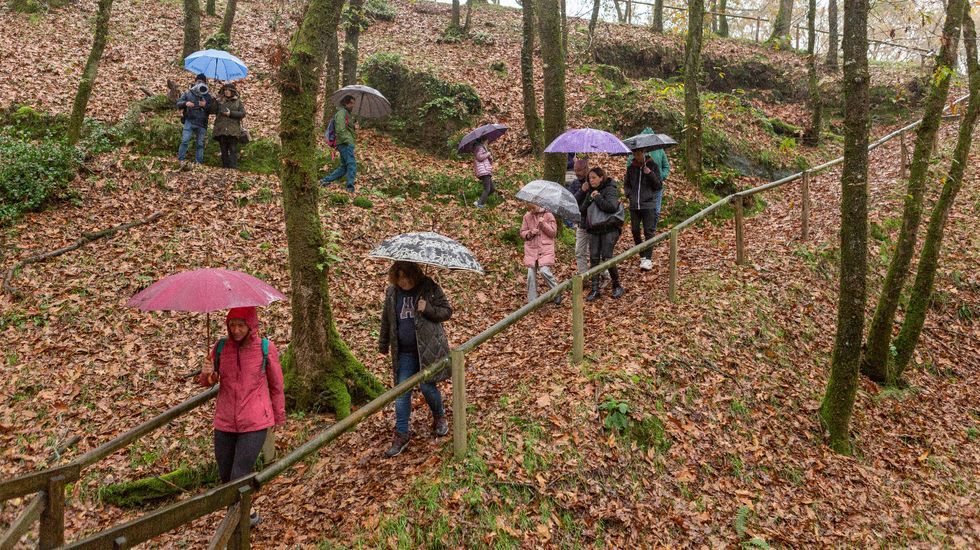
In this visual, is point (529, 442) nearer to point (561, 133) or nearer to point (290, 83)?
point (290, 83)

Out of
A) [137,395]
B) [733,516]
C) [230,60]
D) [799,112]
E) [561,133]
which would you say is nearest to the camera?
[733,516]

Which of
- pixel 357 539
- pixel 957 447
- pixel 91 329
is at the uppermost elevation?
pixel 91 329

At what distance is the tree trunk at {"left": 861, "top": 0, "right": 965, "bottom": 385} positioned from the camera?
6926 millimetres

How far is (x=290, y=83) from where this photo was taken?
598cm

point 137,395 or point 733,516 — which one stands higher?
point 137,395

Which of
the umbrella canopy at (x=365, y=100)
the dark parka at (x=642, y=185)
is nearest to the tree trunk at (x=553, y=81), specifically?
the dark parka at (x=642, y=185)

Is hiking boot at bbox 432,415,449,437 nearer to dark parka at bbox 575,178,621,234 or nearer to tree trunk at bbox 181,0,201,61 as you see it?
dark parka at bbox 575,178,621,234

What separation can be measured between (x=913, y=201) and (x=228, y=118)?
11347 mm

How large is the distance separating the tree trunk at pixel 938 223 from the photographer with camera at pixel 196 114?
12.1 m

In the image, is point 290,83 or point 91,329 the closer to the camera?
point 290,83

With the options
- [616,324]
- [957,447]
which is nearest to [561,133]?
[616,324]

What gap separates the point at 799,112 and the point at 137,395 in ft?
66.7

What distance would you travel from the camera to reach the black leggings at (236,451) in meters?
4.65

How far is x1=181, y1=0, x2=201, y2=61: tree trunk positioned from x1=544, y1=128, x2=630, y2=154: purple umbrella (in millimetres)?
11781
